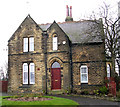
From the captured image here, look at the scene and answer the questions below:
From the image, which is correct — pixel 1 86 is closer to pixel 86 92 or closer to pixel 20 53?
pixel 20 53

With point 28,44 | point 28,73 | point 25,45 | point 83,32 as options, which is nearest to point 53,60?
point 28,73

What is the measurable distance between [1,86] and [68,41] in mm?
12573

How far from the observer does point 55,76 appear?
22.5 metres

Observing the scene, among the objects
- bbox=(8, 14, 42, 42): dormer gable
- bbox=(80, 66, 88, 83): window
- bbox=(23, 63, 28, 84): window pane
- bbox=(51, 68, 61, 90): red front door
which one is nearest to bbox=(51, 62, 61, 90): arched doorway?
bbox=(51, 68, 61, 90): red front door

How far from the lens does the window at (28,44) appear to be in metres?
23.4

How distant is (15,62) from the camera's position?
23.6m

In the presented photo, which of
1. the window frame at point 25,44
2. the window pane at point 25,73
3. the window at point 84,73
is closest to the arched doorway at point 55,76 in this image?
the window at point 84,73

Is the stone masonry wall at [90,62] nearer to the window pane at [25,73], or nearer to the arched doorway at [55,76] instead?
the arched doorway at [55,76]

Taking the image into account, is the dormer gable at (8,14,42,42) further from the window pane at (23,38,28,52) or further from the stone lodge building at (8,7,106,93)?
the window pane at (23,38,28,52)

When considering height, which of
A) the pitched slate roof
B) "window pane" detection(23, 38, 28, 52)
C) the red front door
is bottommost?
the red front door

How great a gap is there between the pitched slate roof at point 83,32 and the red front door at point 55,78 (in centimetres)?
411

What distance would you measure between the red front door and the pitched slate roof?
411 centimetres

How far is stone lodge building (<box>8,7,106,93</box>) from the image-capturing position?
22.2 m

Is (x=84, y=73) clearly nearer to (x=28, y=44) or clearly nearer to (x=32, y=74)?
(x=32, y=74)
